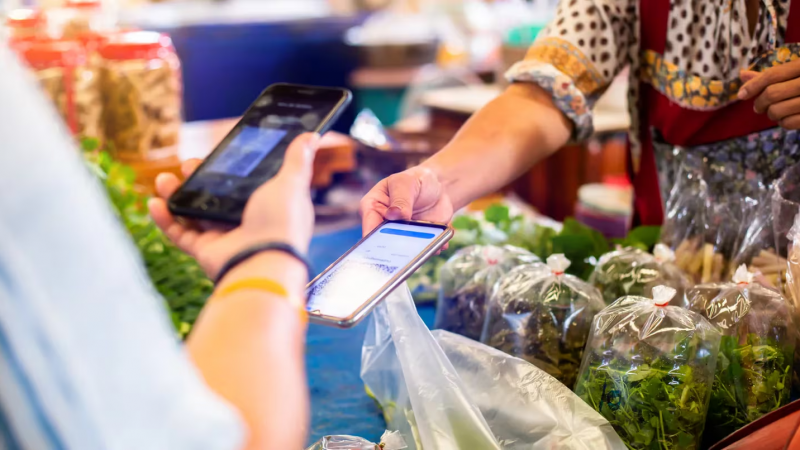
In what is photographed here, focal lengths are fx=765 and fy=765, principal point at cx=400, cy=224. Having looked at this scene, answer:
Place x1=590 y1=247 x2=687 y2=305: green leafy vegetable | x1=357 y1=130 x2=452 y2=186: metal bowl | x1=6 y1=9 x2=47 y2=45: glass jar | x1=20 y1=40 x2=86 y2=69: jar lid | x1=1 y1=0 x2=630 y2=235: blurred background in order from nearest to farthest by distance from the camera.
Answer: x1=590 y1=247 x2=687 y2=305: green leafy vegetable < x1=357 y1=130 x2=452 y2=186: metal bowl < x1=20 y1=40 x2=86 y2=69: jar lid < x1=1 y1=0 x2=630 y2=235: blurred background < x1=6 y1=9 x2=47 y2=45: glass jar

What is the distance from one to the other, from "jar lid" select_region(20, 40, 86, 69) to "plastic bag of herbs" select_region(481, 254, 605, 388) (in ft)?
4.96

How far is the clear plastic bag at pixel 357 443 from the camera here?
87 centimetres

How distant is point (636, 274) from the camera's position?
1.10 meters

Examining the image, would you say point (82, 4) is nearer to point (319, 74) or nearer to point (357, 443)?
point (357, 443)

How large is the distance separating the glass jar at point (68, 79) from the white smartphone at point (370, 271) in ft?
4.74

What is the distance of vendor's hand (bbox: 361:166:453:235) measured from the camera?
0.97m

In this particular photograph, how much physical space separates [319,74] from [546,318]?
4.74m

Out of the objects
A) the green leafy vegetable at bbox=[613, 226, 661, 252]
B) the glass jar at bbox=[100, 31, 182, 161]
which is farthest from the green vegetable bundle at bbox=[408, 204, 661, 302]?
the glass jar at bbox=[100, 31, 182, 161]

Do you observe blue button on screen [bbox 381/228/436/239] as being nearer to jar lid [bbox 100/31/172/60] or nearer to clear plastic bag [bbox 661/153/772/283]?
clear plastic bag [bbox 661/153/772/283]

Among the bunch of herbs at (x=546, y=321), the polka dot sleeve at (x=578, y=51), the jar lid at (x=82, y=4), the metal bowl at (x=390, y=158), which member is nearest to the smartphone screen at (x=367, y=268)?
the bunch of herbs at (x=546, y=321)

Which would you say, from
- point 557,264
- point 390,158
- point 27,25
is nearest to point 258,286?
point 557,264

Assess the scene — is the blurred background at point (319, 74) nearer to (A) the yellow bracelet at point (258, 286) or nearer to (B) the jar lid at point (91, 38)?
(B) the jar lid at point (91, 38)

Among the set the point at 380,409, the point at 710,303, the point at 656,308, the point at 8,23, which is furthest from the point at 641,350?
the point at 8,23

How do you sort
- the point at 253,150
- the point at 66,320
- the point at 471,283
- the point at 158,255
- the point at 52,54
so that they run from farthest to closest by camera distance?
the point at 52,54 → the point at 158,255 → the point at 471,283 → the point at 253,150 → the point at 66,320
